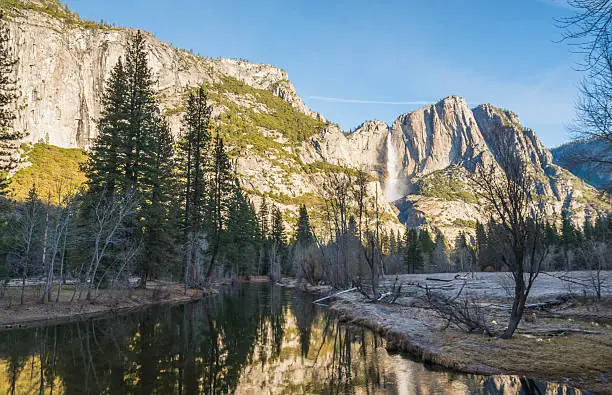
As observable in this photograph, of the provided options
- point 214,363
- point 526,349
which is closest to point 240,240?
point 214,363

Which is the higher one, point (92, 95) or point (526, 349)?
point (92, 95)

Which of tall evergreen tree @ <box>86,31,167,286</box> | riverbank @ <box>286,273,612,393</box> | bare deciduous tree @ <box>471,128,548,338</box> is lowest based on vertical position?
riverbank @ <box>286,273,612,393</box>

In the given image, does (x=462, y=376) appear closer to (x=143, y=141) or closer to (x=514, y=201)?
(x=514, y=201)

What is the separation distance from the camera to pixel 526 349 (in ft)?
34.3

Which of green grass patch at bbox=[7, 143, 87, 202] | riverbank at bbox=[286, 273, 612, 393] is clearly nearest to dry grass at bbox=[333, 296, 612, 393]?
riverbank at bbox=[286, 273, 612, 393]

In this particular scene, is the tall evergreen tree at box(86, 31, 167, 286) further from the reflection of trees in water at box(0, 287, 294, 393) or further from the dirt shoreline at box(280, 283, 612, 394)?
the dirt shoreline at box(280, 283, 612, 394)

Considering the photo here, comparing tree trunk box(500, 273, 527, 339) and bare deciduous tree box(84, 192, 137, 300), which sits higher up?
bare deciduous tree box(84, 192, 137, 300)

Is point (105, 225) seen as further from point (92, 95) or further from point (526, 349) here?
point (92, 95)

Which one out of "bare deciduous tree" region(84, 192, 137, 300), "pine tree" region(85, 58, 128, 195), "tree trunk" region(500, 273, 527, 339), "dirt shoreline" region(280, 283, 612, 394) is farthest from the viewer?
"pine tree" region(85, 58, 128, 195)

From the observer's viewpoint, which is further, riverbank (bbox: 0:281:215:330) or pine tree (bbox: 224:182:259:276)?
pine tree (bbox: 224:182:259:276)

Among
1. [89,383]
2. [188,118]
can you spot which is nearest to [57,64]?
[188,118]

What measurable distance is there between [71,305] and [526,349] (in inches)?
931

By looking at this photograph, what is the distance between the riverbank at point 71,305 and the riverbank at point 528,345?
16625 mm

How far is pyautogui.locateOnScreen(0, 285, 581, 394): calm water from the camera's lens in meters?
8.65
